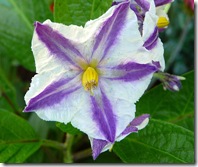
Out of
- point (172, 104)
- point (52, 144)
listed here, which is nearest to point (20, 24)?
point (52, 144)

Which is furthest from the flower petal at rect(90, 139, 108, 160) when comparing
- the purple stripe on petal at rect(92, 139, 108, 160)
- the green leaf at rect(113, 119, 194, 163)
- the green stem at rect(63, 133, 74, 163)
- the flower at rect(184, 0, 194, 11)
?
the flower at rect(184, 0, 194, 11)

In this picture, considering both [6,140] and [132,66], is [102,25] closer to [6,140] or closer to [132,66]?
[132,66]

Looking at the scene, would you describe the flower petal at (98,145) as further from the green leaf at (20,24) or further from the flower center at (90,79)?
the green leaf at (20,24)

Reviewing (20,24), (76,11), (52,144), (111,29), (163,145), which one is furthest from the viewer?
(20,24)

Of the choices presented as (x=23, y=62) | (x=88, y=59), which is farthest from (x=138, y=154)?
(x=23, y=62)

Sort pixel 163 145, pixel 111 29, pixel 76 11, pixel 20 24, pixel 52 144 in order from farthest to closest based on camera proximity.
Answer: pixel 20 24, pixel 52 144, pixel 163 145, pixel 76 11, pixel 111 29

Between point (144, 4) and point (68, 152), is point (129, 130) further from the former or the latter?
point (68, 152)

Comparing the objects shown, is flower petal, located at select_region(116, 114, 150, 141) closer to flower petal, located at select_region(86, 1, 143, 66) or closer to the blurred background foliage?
flower petal, located at select_region(86, 1, 143, 66)
